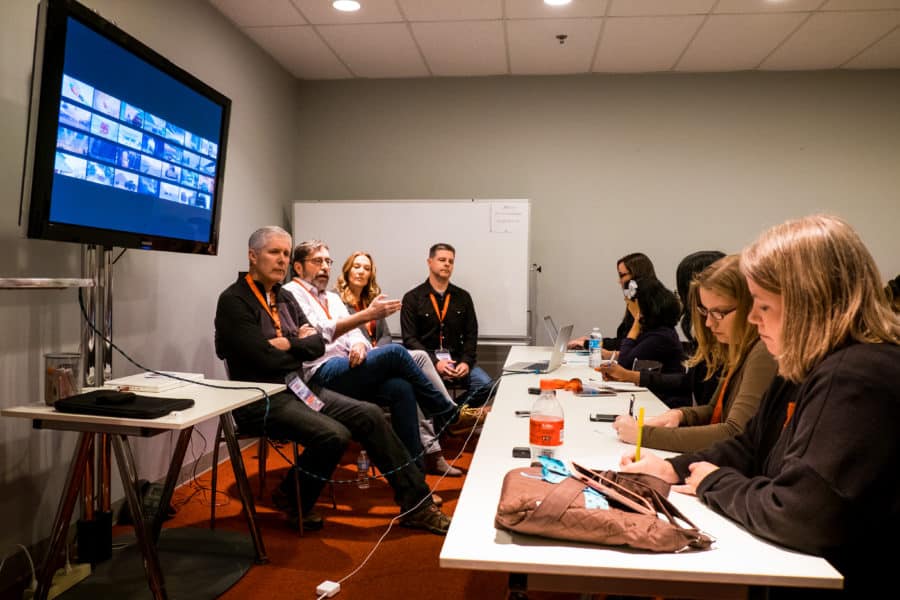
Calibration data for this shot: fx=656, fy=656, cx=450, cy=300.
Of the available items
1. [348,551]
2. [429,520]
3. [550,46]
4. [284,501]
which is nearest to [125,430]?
[348,551]

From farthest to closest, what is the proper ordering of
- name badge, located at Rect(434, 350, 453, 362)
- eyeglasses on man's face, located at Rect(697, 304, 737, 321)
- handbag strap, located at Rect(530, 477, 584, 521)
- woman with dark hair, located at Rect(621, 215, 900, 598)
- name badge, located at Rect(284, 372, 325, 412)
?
name badge, located at Rect(434, 350, 453, 362) → name badge, located at Rect(284, 372, 325, 412) → eyeglasses on man's face, located at Rect(697, 304, 737, 321) → handbag strap, located at Rect(530, 477, 584, 521) → woman with dark hair, located at Rect(621, 215, 900, 598)

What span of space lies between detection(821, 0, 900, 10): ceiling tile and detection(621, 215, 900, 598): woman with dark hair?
11.5ft

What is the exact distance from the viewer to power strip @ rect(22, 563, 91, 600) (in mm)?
2239

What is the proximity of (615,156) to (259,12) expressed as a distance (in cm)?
294

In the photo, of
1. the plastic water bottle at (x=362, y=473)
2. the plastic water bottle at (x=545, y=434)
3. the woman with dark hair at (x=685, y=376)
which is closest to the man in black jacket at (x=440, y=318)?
the plastic water bottle at (x=362, y=473)

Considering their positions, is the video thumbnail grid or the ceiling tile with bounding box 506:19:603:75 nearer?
the video thumbnail grid

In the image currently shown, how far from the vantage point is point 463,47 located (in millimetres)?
4758

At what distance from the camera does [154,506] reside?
118 inches

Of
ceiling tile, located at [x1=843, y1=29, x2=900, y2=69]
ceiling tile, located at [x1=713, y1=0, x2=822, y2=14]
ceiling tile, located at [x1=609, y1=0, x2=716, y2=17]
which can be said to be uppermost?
ceiling tile, located at [x1=843, y1=29, x2=900, y2=69]

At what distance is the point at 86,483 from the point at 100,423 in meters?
0.66

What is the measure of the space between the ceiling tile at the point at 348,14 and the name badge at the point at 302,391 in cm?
233

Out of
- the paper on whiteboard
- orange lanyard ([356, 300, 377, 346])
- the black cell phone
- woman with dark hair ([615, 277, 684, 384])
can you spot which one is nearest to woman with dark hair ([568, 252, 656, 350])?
woman with dark hair ([615, 277, 684, 384])

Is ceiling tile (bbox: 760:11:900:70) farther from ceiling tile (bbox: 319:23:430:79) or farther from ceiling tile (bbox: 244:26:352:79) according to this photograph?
ceiling tile (bbox: 244:26:352:79)

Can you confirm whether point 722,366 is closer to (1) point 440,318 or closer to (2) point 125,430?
(2) point 125,430
